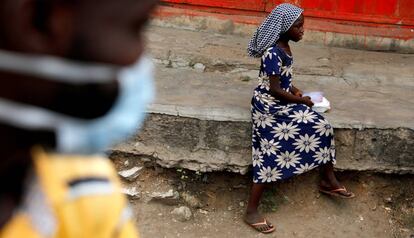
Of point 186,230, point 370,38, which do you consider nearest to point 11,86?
point 186,230

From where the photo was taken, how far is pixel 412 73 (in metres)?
5.91

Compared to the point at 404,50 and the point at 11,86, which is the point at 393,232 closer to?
the point at 404,50

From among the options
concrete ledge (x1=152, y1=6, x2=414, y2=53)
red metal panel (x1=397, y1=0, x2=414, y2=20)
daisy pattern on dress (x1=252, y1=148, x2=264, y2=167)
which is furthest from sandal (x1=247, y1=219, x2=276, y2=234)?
red metal panel (x1=397, y1=0, x2=414, y2=20)

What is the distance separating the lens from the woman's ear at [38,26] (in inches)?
31.0

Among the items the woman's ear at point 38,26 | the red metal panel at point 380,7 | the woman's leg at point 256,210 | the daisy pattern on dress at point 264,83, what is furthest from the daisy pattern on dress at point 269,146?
the woman's ear at point 38,26

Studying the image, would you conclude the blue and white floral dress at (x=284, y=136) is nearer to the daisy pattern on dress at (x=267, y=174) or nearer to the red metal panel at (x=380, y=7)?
the daisy pattern on dress at (x=267, y=174)

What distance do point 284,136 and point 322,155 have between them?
0.96 feet

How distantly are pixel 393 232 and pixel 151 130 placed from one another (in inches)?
69.1

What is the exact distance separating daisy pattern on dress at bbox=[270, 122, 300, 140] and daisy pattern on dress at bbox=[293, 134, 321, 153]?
6 cm

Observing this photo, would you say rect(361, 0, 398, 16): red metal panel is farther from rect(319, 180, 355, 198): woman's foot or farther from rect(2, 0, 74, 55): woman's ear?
rect(2, 0, 74, 55): woman's ear

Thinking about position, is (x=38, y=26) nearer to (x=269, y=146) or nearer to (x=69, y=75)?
(x=69, y=75)

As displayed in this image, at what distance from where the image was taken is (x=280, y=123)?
13.9 ft

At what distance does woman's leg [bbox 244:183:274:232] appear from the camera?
433 cm

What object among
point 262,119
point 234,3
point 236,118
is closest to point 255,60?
point 234,3
